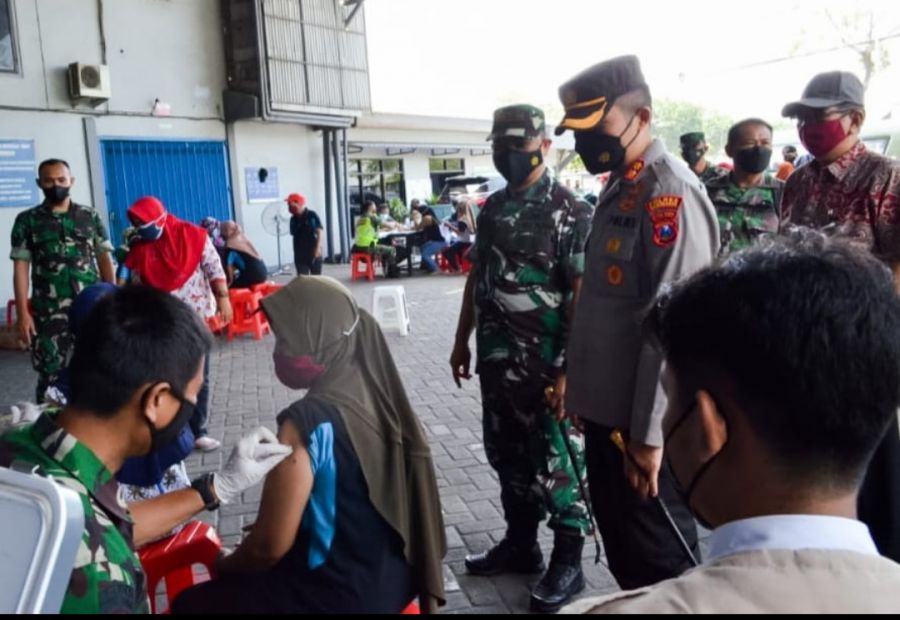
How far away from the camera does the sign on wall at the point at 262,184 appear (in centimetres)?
1352

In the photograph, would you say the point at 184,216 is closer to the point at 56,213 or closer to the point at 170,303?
the point at 56,213

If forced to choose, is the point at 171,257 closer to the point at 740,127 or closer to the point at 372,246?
the point at 740,127

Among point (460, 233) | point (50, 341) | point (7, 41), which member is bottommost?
point (50, 341)

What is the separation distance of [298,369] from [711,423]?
1266 millimetres

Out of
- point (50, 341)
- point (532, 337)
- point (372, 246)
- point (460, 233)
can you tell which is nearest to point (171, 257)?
point (50, 341)

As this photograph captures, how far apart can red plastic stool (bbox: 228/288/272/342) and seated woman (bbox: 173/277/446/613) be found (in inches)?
253

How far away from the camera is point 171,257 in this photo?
4.61 m

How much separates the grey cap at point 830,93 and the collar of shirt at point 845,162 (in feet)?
0.57

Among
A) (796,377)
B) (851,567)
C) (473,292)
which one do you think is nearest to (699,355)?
(796,377)

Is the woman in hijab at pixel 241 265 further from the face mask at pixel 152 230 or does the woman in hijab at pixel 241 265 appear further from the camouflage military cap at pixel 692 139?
the camouflage military cap at pixel 692 139

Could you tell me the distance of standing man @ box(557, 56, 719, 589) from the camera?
197 cm

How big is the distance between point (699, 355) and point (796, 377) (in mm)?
125

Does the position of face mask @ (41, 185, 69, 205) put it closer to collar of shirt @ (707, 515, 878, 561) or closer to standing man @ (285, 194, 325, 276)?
collar of shirt @ (707, 515, 878, 561)

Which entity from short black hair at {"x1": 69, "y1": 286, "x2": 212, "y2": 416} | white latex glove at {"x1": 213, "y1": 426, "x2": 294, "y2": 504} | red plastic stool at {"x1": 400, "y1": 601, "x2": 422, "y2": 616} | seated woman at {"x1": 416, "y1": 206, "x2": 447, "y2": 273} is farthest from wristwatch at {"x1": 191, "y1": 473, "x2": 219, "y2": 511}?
seated woman at {"x1": 416, "y1": 206, "x2": 447, "y2": 273}
